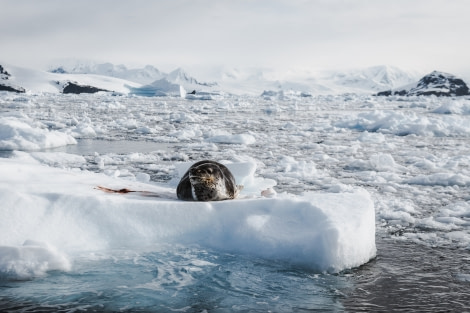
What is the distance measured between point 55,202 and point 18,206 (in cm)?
28

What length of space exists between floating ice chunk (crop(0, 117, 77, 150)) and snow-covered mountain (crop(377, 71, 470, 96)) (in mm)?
72396

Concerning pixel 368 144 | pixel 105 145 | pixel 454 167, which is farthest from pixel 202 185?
pixel 368 144

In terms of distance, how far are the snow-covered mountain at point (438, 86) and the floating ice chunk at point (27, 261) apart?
79109mm

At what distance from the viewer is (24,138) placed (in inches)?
463

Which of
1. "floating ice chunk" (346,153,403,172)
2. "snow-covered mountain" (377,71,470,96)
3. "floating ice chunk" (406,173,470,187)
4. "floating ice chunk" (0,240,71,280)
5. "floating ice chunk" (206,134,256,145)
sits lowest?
"floating ice chunk" (0,240,71,280)

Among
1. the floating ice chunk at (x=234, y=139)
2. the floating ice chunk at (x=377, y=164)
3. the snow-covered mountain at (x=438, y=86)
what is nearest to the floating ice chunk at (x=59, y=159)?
the floating ice chunk at (x=234, y=139)

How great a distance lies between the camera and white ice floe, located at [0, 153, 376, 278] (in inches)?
146

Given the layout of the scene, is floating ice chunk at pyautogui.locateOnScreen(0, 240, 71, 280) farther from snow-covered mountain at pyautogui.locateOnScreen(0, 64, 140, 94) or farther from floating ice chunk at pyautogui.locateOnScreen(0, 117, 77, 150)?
snow-covered mountain at pyautogui.locateOnScreen(0, 64, 140, 94)

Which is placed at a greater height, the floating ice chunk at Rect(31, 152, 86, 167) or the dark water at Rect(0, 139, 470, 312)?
the floating ice chunk at Rect(31, 152, 86, 167)

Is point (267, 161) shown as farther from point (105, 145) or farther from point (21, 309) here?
point (21, 309)

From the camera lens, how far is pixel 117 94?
73.2m

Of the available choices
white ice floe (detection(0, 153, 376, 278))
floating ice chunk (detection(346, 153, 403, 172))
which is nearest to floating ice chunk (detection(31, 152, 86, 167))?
white ice floe (detection(0, 153, 376, 278))

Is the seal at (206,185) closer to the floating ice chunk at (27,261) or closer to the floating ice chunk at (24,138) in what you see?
the floating ice chunk at (27,261)

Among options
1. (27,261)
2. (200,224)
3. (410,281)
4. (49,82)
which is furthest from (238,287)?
(49,82)
